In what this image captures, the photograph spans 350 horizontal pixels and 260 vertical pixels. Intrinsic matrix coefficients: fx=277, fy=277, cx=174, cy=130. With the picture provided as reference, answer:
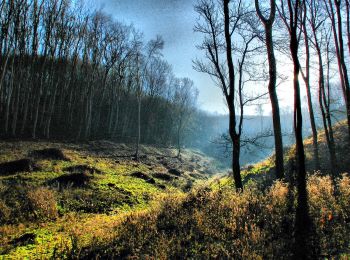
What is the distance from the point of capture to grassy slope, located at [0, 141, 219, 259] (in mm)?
7117

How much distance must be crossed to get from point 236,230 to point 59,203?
7598 millimetres

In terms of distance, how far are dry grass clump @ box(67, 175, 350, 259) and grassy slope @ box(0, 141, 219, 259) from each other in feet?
3.09

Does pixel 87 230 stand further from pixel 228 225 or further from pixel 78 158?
pixel 78 158

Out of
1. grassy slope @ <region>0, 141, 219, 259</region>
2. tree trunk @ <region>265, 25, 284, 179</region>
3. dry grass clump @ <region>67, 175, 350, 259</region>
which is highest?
tree trunk @ <region>265, 25, 284, 179</region>

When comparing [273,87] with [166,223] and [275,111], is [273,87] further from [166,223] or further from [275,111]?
[166,223]

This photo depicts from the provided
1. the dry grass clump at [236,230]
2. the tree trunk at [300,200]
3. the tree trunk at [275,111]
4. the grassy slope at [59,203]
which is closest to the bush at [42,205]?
the grassy slope at [59,203]

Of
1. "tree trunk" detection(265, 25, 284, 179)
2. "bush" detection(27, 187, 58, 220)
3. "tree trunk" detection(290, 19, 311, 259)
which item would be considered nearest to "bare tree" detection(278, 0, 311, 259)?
"tree trunk" detection(290, 19, 311, 259)

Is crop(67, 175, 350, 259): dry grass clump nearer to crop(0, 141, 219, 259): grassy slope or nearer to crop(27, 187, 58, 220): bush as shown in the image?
crop(0, 141, 219, 259): grassy slope

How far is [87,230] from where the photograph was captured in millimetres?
7805

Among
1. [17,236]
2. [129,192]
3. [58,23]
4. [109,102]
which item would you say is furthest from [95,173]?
[109,102]

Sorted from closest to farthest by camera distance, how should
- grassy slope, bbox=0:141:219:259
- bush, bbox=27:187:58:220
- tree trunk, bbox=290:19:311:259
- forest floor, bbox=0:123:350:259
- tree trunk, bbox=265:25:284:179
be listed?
tree trunk, bbox=290:19:311:259, forest floor, bbox=0:123:350:259, grassy slope, bbox=0:141:219:259, bush, bbox=27:187:58:220, tree trunk, bbox=265:25:284:179

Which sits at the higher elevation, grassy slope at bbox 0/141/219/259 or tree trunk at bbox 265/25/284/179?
tree trunk at bbox 265/25/284/179

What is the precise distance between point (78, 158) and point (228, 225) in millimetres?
16020

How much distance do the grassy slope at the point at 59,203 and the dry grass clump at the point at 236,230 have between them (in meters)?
0.94
